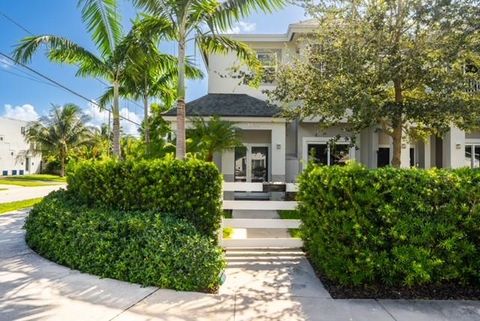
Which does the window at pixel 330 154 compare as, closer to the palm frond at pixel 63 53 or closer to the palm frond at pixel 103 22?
the palm frond at pixel 103 22

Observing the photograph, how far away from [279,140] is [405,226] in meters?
10.6

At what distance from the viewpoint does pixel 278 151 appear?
1530cm

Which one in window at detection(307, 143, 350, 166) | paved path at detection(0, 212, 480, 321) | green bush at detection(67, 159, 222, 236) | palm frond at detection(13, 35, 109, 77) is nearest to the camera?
paved path at detection(0, 212, 480, 321)

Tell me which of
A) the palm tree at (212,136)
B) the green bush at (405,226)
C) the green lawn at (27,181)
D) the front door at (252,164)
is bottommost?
the green lawn at (27,181)

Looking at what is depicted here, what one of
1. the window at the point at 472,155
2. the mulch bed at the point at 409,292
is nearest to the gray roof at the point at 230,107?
the mulch bed at the point at 409,292

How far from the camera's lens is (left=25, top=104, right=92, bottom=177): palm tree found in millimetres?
43000

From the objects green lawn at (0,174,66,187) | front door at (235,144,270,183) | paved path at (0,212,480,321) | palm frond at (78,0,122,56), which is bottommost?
paved path at (0,212,480,321)

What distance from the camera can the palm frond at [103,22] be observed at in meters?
11.0

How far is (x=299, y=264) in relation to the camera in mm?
6605

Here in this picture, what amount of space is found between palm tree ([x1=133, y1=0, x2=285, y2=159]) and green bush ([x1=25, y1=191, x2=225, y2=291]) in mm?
3022

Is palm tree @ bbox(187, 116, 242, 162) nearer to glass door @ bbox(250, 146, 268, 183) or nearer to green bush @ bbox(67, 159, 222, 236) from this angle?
glass door @ bbox(250, 146, 268, 183)

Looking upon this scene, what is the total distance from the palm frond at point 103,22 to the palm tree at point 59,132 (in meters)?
35.8

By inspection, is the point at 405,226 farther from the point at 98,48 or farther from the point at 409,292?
the point at 98,48

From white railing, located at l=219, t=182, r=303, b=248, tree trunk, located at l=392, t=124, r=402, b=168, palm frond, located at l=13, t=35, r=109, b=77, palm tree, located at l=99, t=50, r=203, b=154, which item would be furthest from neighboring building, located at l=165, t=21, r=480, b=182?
white railing, located at l=219, t=182, r=303, b=248
